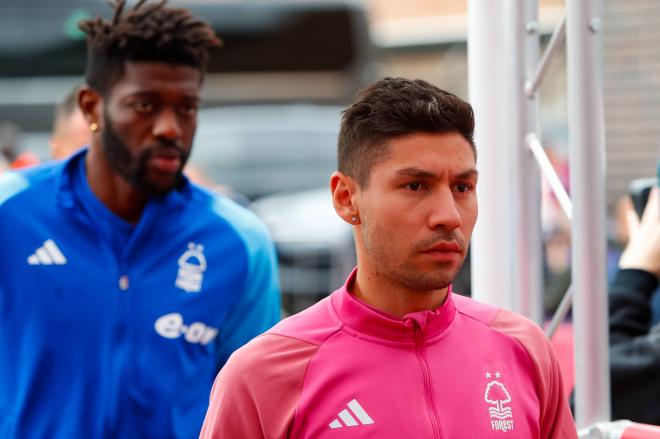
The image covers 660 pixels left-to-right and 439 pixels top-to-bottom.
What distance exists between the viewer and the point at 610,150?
14055mm

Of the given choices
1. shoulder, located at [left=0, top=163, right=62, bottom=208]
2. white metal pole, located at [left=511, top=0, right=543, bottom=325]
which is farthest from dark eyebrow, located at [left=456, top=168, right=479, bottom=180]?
shoulder, located at [left=0, top=163, right=62, bottom=208]

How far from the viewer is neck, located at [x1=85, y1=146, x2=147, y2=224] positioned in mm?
3355

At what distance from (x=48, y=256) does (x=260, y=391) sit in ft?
3.93

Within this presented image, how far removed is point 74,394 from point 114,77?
38.4 inches

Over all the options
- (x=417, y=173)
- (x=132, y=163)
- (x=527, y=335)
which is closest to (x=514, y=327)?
(x=527, y=335)

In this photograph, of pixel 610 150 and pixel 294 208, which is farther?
pixel 610 150

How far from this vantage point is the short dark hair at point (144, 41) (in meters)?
3.41

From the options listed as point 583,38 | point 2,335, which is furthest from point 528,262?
point 2,335

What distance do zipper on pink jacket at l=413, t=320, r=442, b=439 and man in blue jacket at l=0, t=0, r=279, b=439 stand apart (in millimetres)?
1098

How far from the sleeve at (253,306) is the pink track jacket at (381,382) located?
0.98m

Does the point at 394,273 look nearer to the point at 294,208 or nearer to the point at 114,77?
the point at 114,77

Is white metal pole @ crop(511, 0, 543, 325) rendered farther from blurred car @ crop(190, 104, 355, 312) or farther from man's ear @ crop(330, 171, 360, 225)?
blurred car @ crop(190, 104, 355, 312)

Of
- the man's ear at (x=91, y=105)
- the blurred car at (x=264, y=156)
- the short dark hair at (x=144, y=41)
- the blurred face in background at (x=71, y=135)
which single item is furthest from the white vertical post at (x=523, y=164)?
the blurred car at (x=264, y=156)

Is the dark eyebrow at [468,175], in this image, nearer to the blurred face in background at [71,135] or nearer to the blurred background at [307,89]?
the blurred face in background at [71,135]
